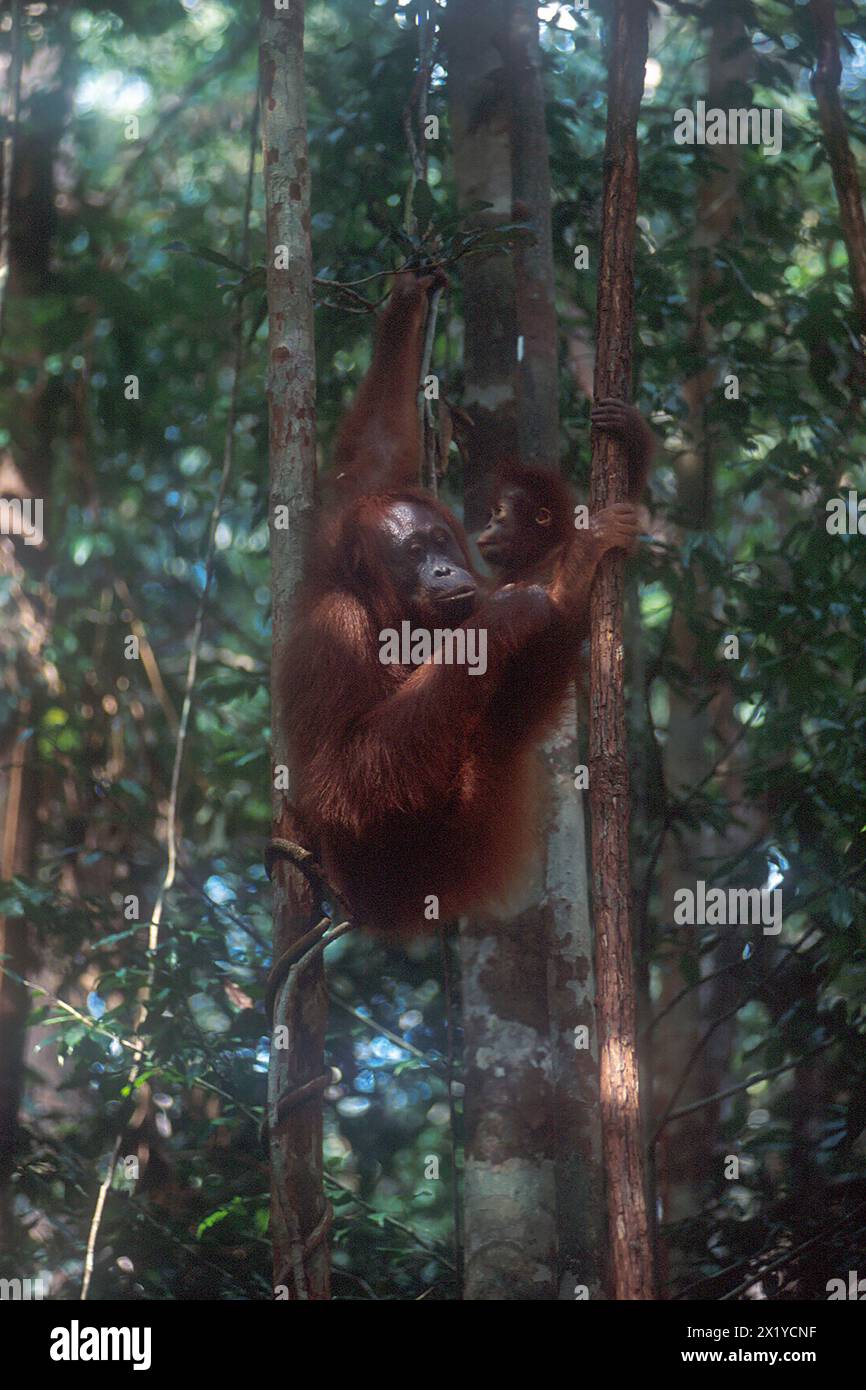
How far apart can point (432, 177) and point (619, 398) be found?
190cm

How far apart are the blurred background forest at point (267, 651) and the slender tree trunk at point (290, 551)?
0.33 meters

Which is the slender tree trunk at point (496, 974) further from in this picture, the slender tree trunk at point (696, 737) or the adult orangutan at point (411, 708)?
the slender tree trunk at point (696, 737)

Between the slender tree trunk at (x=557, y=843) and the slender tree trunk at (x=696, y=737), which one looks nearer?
the slender tree trunk at (x=557, y=843)

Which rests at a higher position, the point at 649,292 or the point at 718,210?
the point at 718,210

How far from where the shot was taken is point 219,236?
431cm

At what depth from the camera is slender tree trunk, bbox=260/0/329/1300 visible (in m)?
2.39

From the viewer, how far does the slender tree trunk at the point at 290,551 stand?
2391 millimetres

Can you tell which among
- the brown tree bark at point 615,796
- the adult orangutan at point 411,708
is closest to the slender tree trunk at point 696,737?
the adult orangutan at point 411,708

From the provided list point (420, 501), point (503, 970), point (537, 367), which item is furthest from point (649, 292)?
point (503, 970)

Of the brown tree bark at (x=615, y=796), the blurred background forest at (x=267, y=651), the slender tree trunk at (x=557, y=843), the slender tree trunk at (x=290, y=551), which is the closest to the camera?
the brown tree bark at (x=615, y=796)

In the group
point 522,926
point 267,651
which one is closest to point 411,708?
point 522,926

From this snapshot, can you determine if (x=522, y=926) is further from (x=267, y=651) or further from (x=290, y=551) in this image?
(x=267, y=651)

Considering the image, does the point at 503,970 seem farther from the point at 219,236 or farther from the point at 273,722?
the point at 219,236

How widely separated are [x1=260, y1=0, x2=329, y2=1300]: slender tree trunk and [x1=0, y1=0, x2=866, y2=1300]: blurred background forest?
33 cm
